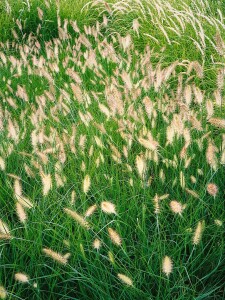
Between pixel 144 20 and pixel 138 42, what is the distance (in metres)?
0.48

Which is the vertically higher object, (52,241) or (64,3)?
(64,3)

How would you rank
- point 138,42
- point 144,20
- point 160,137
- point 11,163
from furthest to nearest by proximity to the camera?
point 144,20 → point 138,42 → point 160,137 → point 11,163

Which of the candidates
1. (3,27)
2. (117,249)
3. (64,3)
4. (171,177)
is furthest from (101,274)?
(64,3)

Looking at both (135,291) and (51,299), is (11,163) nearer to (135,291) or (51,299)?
(51,299)

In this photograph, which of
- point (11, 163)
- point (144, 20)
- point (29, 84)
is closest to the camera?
point (11, 163)

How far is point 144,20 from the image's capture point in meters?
4.81

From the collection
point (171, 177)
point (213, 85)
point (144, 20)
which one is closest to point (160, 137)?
point (171, 177)

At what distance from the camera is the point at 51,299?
5.52ft

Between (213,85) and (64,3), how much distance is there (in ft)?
9.08

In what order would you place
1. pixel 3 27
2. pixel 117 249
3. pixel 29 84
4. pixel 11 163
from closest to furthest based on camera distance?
pixel 117 249 → pixel 11 163 → pixel 29 84 → pixel 3 27

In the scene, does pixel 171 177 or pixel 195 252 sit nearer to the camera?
pixel 195 252

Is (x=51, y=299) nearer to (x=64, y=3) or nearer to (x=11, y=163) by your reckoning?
(x=11, y=163)

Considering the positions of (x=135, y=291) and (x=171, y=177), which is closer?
(x=135, y=291)

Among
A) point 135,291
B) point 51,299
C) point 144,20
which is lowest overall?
point 51,299
